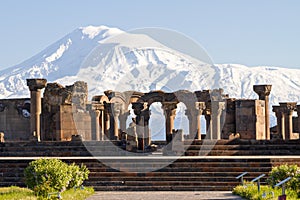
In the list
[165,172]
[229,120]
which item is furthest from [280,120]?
[165,172]

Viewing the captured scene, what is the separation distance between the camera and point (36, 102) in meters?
44.4

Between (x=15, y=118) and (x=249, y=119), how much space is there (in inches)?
560

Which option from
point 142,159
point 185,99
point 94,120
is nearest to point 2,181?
point 142,159

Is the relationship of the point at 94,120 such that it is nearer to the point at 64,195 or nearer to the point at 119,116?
the point at 119,116

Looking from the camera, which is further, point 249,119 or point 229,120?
point 229,120

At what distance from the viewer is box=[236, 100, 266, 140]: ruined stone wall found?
144 feet

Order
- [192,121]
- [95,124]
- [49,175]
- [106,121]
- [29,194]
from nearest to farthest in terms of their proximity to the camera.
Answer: [29,194] → [49,175] → [95,124] → [192,121] → [106,121]

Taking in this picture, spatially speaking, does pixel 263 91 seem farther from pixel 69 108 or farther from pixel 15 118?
pixel 15 118

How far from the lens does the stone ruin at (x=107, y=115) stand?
144ft

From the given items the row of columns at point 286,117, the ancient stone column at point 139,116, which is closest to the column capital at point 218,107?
the ancient stone column at point 139,116

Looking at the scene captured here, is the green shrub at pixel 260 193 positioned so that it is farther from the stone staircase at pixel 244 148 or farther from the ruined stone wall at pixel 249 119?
the ruined stone wall at pixel 249 119

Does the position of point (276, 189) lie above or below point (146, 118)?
below

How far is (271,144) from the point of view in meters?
35.4

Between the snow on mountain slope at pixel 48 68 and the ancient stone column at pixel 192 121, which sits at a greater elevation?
the snow on mountain slope at pixel 48 68
